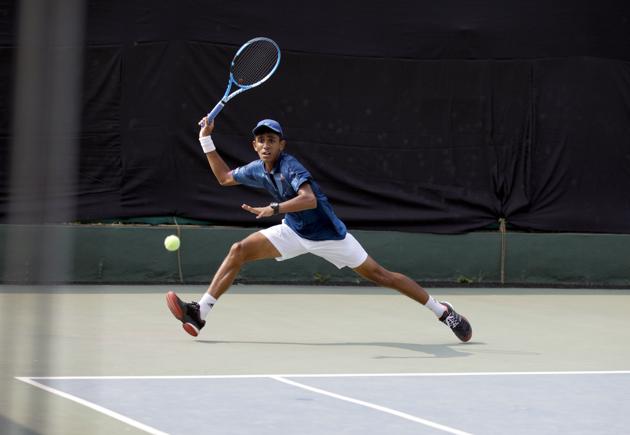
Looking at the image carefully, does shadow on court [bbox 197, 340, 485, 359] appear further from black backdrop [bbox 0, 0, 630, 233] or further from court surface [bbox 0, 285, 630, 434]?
black backdrop [bbox 0, 0, 630, 233]

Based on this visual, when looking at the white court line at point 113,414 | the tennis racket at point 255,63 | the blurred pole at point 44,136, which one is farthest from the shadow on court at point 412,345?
the blurred pole at point 44,136

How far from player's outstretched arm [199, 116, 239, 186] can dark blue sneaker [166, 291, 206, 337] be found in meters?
0.72

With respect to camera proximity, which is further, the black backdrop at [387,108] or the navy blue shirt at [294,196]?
the black backdrop at [387,108]

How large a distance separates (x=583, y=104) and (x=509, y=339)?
13.8 ft

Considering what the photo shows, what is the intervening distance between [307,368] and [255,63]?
260 centimetres

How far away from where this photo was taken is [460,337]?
6660mm

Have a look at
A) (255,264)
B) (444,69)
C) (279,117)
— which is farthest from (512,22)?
(255,264)

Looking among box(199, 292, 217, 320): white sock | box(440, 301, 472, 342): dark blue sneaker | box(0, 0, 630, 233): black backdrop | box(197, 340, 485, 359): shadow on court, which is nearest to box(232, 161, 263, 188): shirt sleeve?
box(199, 292, 217, 320): white sock

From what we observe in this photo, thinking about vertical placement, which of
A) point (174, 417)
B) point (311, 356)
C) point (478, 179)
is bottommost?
point (174, 417)

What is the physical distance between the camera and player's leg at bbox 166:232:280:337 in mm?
6305

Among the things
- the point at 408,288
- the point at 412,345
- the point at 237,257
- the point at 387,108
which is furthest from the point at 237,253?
the point at 387,108

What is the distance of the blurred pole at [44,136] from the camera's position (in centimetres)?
139

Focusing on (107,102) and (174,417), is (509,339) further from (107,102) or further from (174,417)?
(107,102)

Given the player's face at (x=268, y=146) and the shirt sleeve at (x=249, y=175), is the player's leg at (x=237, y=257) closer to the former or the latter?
the shirt sleeve at (x=249, y=175)
